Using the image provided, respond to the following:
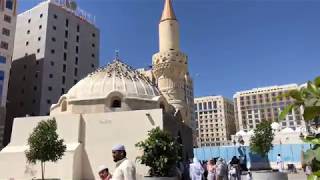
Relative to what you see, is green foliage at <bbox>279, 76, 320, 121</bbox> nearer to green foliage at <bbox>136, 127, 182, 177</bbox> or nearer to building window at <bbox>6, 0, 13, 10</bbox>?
green foliage at <bbox>136, 127, 182, 177</bbox>

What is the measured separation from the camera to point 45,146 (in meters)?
20.4

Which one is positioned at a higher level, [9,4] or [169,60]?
[9,4]

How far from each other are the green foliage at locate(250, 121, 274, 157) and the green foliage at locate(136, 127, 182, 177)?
11.0 m

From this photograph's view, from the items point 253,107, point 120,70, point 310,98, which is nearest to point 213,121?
point 253,107

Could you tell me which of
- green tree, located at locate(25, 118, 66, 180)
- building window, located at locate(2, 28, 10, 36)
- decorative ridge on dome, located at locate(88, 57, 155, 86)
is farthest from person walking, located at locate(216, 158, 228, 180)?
building window, located at locate(2, 28, 10, 36)

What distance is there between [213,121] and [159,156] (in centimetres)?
8700

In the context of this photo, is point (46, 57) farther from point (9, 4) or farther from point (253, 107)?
point (253, 107)

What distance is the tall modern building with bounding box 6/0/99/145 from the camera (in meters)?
47.9

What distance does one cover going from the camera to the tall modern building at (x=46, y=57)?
1886 inches

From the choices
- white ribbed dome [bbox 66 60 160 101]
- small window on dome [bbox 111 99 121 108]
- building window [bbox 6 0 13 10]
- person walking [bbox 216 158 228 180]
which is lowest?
person walking [bbox 216 158 228 180]

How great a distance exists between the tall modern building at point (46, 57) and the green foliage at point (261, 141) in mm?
30746

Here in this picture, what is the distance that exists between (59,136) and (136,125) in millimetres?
5307

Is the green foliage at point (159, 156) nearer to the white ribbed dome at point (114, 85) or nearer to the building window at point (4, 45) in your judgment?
the white ribbed dome at point (114, 85)

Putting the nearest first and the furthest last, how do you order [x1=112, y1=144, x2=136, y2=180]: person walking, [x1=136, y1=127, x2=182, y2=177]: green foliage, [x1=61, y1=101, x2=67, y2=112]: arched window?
1. [x1=112, y1=144, x2=136, y2=180]: person walking
2. [x1=136, y1=127, x2=182, y2=177]: green foliage
3. [x1=61, y1=101, x2=67, y2=112]: arched window
